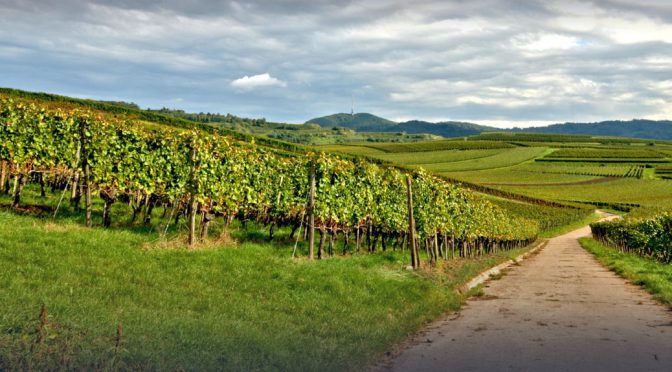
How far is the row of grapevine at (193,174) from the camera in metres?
19.5

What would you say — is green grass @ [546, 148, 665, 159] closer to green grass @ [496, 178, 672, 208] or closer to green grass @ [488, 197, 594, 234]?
green grass @ [496, 178, 672, 208]

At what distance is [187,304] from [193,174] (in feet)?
27.3

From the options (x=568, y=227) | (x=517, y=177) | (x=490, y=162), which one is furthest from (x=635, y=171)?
(x=568, y=227)

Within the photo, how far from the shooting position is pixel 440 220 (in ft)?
97.1

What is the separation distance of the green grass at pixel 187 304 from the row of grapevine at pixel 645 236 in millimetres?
27703

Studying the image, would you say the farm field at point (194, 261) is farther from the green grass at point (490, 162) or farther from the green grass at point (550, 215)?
the green grass at point (490, 162)

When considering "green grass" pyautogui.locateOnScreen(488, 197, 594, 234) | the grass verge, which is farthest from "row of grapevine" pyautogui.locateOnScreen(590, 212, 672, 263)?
"green grass" pyautogui.locateOnScreen(488, 197, 594, 234)

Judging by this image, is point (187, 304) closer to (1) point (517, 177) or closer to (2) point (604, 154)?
(1) point (517, 177)

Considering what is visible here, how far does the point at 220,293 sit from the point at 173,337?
11.2 ft

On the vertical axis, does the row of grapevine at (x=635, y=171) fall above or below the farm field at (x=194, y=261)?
below

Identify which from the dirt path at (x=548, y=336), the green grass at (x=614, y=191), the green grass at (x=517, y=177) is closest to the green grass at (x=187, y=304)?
the dirt path at (x=548, y=336)

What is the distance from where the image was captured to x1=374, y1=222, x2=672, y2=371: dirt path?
30.4 ft

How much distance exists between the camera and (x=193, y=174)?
18.6 m

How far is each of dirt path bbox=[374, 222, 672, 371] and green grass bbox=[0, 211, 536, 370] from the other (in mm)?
892
